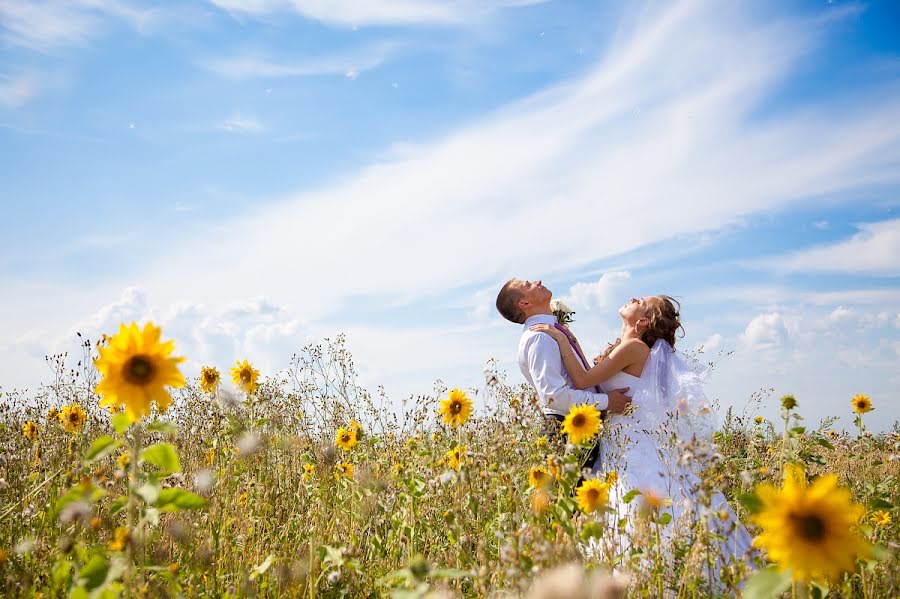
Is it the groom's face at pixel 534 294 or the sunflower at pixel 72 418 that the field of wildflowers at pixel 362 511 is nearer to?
the sunflower at pixel 72 418

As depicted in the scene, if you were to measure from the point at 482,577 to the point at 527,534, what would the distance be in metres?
0.79

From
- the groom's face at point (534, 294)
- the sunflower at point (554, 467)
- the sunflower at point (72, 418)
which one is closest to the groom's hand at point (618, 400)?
the groom's face at point (534, 294)

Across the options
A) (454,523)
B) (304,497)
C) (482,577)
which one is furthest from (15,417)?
(482,577)

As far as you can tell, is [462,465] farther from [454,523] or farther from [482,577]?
[482,577]

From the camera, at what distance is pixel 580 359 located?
20.4ft

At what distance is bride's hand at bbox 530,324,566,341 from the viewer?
20.0 ft

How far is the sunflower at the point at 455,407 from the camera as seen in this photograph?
4180mm

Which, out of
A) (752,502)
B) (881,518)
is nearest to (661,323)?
(881,518)

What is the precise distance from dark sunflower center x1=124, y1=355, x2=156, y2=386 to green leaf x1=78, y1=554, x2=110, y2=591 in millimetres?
519

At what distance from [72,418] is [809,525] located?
5149 millimetres

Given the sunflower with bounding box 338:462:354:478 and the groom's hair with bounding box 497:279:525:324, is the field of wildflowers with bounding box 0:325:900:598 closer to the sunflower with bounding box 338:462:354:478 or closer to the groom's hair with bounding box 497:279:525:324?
the sunflower with bounding box 338:462:354:478

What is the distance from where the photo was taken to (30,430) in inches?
210

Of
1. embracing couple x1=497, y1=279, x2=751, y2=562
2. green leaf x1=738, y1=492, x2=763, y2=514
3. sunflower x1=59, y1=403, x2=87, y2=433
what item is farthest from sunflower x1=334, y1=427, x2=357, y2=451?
green leaf x1=738, y1=492, x2=763, y2=514

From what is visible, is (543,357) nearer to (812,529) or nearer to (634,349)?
(634,349)
